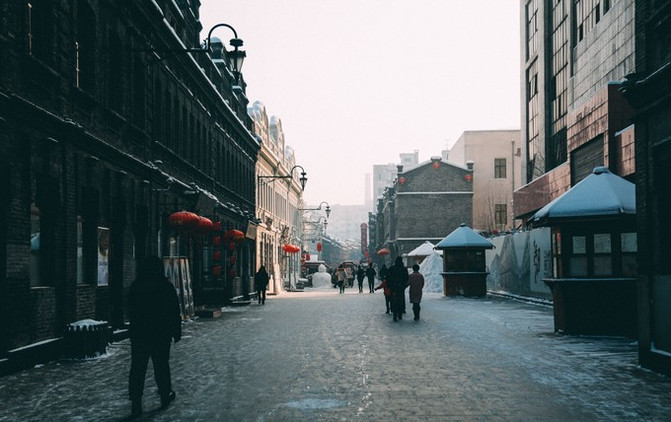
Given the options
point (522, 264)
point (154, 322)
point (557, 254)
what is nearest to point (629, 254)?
point (557, 254)

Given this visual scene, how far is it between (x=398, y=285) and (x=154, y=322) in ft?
51.0

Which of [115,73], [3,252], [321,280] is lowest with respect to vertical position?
[321,280]

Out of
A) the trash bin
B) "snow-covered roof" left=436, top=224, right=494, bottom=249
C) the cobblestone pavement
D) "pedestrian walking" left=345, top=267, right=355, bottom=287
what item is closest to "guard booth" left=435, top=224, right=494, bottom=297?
"snow-covered roof" left=436, top=224, right=494, bottom=249

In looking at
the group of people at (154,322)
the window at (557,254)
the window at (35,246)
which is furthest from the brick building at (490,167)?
the group of people at (154,322)

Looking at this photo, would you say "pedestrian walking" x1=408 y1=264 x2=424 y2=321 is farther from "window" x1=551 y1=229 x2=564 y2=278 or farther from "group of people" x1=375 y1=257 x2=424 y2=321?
"window" x1=551 y1=229 x2=564 y2=278

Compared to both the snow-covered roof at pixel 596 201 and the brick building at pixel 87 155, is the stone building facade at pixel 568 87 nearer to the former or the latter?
the snow-covered roof at pixel 596 201

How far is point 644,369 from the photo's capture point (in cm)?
1241

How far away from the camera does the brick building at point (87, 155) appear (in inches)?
510

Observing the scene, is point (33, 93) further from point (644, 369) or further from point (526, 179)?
point (526, 179)

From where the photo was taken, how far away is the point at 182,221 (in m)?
22.0

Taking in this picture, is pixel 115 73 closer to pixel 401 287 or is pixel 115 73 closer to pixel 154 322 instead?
pixel 401 287

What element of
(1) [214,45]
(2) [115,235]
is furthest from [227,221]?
(2) [115,235]

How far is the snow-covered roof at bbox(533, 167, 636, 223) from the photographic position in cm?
1691

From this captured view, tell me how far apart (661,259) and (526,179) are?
126 ft
